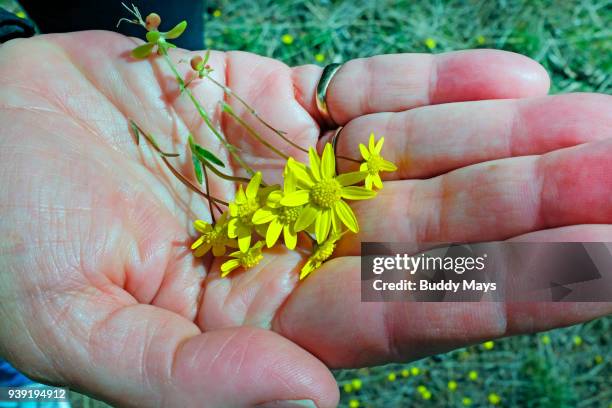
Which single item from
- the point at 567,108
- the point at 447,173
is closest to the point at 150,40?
the point at 447,173

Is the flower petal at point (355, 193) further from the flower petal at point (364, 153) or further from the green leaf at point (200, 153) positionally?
the green leaf at point (200, 153)

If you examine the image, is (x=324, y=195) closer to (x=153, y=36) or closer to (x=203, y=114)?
(x=203, y=114)

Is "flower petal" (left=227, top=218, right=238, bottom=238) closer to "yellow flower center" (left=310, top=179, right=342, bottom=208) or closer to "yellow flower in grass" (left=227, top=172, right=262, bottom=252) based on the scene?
"yellow flower in grass" (left=227, top=172, right=262, bottom=252)

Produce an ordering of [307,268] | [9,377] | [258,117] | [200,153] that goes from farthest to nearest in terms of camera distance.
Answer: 1. [9,377]
2. [258,117]
3. [200,153]
4. [307,268]

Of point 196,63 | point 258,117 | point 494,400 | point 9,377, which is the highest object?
point 196,63

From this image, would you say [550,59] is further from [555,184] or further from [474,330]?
[474,330]

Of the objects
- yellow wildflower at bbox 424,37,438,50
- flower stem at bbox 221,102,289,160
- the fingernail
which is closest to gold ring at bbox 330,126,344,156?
flower stem at bbox 221,102,289,160

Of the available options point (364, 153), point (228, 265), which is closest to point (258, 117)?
point (364, 153)
